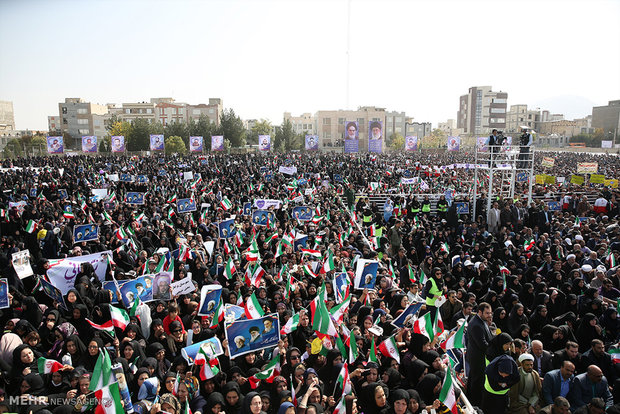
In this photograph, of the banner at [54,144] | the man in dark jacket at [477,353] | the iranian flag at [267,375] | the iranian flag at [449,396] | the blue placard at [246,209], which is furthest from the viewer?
the banner at [54,144]

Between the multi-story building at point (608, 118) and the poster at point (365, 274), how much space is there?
109 m

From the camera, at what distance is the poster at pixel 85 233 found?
455 inches

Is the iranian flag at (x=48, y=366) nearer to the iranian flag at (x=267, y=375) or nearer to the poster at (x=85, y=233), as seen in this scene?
the iranian flag at (x=267, y=375)

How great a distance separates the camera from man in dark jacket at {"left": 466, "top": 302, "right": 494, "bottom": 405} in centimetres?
604

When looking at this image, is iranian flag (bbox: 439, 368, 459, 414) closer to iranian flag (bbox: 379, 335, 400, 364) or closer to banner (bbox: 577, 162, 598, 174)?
iranian flag (bbox: 379, 335, 400, 364)

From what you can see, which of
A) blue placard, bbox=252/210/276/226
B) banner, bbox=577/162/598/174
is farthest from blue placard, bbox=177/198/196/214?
banner, bbox=577/162/598/174

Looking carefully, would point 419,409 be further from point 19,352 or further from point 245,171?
point 245,171

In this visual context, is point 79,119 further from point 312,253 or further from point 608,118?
point 608,118

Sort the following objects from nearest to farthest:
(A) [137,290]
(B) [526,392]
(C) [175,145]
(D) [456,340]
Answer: (B) [526,392] → (D) [456,340] → (A) [137,290] → (C) [175,145]

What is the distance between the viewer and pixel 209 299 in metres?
7.41

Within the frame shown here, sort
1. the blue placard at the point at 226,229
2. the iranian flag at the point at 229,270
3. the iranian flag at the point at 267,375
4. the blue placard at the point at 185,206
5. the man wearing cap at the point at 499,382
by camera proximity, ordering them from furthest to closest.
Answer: the blue placard at the point at 185,206, the blue placard at the point at 226,229, the iranian flag at the point at 229,270, the iranian flag at the point at 267,375, the man wearing cap at the point at 499,382

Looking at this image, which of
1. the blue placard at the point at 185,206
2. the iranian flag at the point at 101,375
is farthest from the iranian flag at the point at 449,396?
the blue placard at the point at 185,206

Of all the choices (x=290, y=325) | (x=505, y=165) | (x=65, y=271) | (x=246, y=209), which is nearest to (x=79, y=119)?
(x=246, y=209)

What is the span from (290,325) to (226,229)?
6.74 meters
